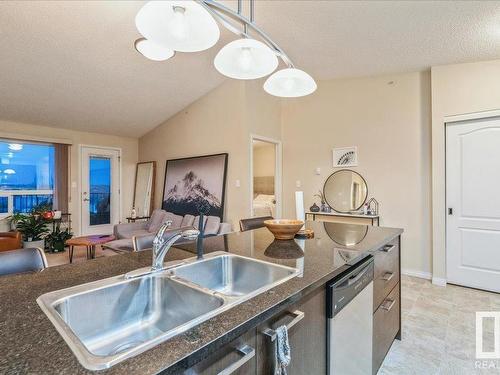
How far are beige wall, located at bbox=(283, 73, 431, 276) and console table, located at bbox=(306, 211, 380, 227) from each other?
17 cm

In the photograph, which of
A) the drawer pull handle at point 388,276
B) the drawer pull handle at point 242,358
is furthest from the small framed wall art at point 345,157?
the drawer pull handle at point 242,358

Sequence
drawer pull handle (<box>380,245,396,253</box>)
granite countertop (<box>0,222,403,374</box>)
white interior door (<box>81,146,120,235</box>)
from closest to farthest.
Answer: granite countertop (<box>0,222,403,374</box>)
drawer pull handle (<box>380,245,396,253</box>)
white interior door (<box>81,146,120,235</box>)

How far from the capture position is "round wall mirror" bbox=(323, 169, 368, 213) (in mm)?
4145

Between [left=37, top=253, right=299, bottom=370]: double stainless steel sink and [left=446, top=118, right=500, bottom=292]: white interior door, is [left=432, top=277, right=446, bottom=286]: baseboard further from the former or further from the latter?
[left=37, top=253, right=299, bottom=370]: double stainless steel sink

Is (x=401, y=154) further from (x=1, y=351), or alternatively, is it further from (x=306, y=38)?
(x=1, y=351)

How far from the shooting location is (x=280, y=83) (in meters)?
1.79

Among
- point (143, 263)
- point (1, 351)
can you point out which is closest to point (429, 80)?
point (143, 263)

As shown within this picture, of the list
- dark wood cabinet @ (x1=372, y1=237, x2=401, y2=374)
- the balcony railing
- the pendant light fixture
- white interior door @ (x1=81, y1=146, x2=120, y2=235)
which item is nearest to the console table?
dark wood cabinet @ (x1=372, y1=237, x2=401, y2=374)

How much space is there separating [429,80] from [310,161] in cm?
197

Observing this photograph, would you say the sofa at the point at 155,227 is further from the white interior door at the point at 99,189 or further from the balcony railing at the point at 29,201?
the balcony railing at the point at 29,201

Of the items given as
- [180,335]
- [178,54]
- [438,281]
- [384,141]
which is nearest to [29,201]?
[178,54]

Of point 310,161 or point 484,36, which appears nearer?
point 484,36

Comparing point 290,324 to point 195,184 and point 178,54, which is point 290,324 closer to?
point 178,54

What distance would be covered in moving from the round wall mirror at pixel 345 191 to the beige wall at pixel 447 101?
0.96 meters
